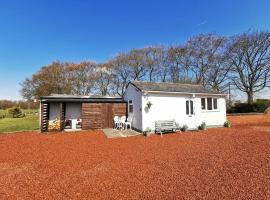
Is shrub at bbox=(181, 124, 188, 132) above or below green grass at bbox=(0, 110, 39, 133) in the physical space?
above

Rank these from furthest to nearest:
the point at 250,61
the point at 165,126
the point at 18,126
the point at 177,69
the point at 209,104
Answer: the point at 177,69 < the point at 250,61 < the point at 18,126 < the point at 209,104 < the point at 165,126

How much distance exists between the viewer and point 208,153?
7.24 meters

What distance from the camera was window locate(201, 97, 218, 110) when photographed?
50.3ft

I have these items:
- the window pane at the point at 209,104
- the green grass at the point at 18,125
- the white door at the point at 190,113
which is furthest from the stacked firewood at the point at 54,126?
the window pane at the point at 209,104

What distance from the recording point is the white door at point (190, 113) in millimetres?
14508

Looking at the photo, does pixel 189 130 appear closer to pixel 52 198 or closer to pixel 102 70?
pixel 52 198

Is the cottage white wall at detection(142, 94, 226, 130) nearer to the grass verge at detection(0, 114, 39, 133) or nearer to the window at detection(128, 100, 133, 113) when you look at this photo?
the window at detection(128, 100, 133, 113)

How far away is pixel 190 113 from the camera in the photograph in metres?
14.7

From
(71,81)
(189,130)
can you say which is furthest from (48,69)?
(189,130)

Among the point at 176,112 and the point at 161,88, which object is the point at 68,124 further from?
the point at 176,112

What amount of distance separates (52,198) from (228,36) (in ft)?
104

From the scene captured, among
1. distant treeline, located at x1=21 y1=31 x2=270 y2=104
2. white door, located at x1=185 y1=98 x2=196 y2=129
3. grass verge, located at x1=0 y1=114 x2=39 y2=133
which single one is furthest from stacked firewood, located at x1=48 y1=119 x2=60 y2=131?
distant treeline, located at x1=21 y1=31 x2=270 y2=104

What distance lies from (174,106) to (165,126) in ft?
6.77

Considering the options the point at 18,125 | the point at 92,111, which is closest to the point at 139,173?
the point at 92,111
